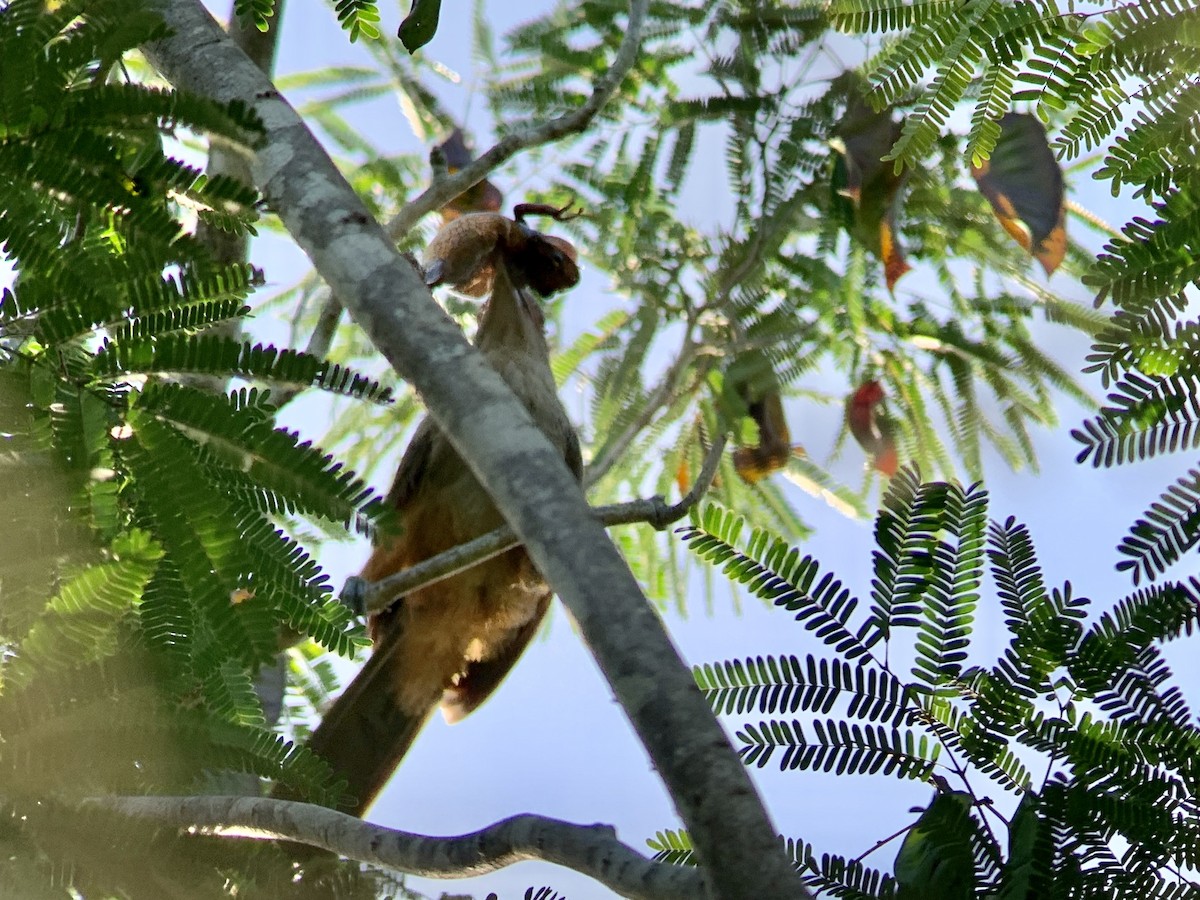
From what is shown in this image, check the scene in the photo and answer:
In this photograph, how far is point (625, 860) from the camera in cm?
180

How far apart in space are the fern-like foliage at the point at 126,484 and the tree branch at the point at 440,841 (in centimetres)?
5

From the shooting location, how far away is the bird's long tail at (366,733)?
3.76 metres

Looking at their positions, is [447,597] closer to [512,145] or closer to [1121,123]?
[512,145]

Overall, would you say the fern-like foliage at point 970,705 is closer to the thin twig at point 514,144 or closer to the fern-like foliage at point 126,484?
the fern-like foliage at point 126,484

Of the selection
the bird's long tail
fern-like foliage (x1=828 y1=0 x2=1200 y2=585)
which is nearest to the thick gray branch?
fern-like foliage (x1=828 y1=0 x2=1200 y2=585)

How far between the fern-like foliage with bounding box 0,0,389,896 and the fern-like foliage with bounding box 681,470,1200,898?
748 mm

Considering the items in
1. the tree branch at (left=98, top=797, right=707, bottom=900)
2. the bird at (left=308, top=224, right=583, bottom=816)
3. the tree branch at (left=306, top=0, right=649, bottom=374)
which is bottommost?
the tree branch at (left=98, top=797, right=707, bottom=900)

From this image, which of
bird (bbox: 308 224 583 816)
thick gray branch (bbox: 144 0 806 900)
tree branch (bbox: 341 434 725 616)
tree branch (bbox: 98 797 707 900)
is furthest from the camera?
bird (bbox: 308 224 583 816)

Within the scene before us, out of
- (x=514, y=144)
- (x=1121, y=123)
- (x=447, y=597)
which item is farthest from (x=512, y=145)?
(x=1121, y=123)

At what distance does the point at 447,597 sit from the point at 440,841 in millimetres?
2024

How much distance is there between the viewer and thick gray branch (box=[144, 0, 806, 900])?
1.48 metres

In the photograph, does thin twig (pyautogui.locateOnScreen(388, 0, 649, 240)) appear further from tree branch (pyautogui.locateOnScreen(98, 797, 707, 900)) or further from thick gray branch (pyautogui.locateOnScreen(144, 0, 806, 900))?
tree branch (pyautogui.locateOnScreen(98, 797, 707, 900))

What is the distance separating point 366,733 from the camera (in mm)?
3809

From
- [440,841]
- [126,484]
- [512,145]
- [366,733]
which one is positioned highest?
[512,145]
